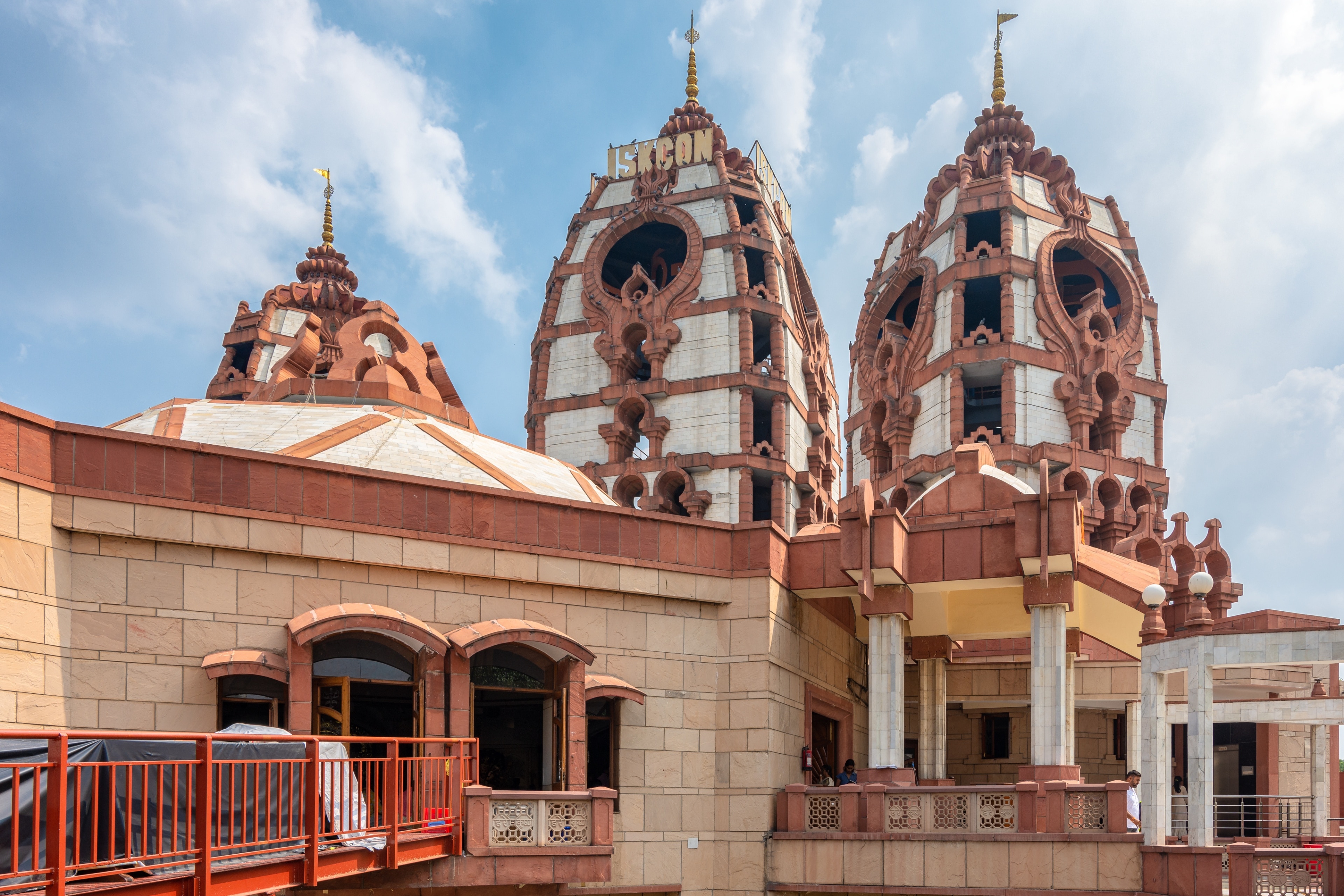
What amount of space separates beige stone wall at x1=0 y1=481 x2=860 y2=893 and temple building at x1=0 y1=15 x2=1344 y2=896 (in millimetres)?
37

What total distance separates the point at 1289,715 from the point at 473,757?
37.2 ft

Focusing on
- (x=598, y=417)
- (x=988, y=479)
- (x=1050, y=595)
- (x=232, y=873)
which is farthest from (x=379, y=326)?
(x=598, y=417)

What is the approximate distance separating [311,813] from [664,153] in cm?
3790

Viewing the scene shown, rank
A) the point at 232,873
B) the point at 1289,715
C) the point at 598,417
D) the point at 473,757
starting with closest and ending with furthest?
the point at 232,873, the point at 473,757, the point at 1289,715, the point at 598,417

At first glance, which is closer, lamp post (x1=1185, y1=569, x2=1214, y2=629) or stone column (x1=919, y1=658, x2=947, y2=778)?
lamp post (x1=1185, y1=569, x2=1214, y2=629)

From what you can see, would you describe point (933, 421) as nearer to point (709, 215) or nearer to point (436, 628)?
point (709, 215)

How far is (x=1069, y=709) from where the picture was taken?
20312 mm

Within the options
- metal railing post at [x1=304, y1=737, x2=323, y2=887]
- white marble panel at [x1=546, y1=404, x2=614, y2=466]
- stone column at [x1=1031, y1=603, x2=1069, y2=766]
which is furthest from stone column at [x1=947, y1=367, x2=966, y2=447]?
metal railing post at [x1=304, y1=737, x2=323, y2=887]

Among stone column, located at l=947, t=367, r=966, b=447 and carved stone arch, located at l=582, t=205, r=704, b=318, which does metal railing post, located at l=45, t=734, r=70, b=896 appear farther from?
carved stone arch, located at l=582, t=205, r=704, b=318

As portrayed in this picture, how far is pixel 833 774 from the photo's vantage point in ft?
67.2

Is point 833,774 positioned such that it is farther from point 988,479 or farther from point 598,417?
point 598,417

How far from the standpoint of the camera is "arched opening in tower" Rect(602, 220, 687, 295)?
1770 inches

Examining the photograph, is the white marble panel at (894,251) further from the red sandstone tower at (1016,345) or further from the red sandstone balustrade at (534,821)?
the red sandstone balustrade at (534,821)

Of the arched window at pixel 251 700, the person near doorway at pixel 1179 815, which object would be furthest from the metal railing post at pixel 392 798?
the person near doorway at pixel 1179 815
